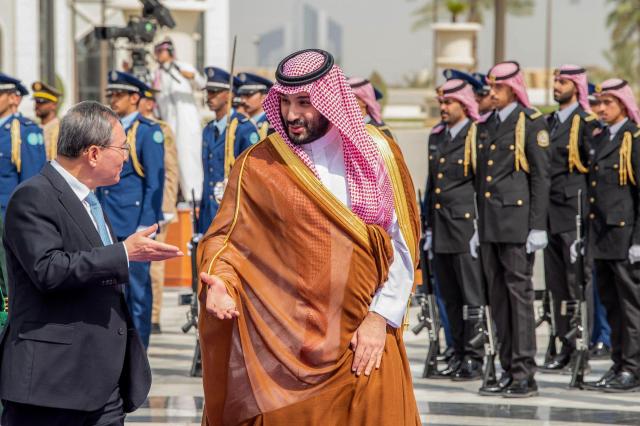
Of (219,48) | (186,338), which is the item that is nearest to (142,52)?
(186,338)

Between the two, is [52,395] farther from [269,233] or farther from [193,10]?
[193,10]

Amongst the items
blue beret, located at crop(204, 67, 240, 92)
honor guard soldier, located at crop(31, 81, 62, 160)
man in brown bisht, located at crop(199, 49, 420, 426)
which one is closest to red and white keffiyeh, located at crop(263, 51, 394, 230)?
man in brown bisht, located at crop(199, 49, 420, 426)

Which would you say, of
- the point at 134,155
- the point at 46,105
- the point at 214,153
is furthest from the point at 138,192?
the point at 46,105

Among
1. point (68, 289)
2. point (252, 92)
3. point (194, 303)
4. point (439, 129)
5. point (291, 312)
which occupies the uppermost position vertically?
point (252, 92)

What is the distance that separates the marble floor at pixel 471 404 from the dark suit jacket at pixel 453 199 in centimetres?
95

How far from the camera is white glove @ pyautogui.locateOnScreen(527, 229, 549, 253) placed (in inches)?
384

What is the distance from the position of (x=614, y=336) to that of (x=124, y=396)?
17.3 feet

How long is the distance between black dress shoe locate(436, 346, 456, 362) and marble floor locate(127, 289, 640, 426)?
161mm

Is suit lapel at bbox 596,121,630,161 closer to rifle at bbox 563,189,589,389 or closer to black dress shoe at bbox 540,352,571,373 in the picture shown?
rifle at bbox 563,189,589,389

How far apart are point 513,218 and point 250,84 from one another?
2.89m

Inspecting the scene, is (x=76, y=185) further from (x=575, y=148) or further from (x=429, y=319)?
(x=575, y=148)

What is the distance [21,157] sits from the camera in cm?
1150

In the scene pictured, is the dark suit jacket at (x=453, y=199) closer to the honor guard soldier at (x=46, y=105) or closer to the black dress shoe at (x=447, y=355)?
the black dress shoe at (x=447, y=355)

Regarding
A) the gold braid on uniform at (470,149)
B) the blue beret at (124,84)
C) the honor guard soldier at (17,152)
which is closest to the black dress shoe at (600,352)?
the gold braid on uniform at (470,149)
